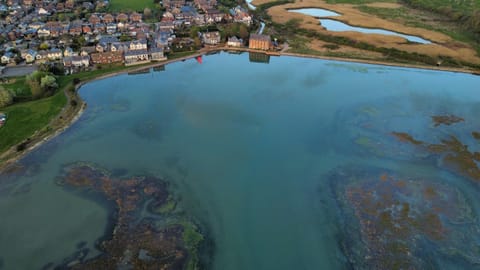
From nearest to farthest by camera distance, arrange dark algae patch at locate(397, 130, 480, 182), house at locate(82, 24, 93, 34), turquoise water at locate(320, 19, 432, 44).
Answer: dark algae patch at locate(397, 130, 480, 182)
house at locate(82, 24, 93, 34)
turquoise water at locate(320, 19, 432, 44)

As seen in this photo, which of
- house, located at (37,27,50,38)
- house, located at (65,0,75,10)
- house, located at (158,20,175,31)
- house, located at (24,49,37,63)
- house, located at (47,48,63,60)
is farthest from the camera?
house, located at (65,0,75,10)

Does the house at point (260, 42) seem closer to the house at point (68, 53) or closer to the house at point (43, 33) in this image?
the house at point (68, 53)

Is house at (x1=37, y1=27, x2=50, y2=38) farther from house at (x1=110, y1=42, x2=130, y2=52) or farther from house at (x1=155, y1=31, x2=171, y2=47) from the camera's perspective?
house at (x1=155, y1=31, x2=171, y2=47)

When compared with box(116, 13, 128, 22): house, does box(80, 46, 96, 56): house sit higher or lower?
lower

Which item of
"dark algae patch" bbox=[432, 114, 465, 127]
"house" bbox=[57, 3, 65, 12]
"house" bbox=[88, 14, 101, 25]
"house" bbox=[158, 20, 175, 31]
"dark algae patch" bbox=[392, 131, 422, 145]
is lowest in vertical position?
"dark algae patch" bbox=[392, 131, 422, 145]

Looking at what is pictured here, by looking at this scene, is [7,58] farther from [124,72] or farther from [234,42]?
[234,42]

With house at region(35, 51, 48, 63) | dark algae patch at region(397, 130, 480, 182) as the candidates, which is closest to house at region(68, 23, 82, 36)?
house at region(35, 51, 48, 63)

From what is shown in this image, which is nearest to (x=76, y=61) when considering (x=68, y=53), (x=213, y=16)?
(x=68, y=53)

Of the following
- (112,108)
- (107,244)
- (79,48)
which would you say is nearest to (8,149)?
(112,108)
